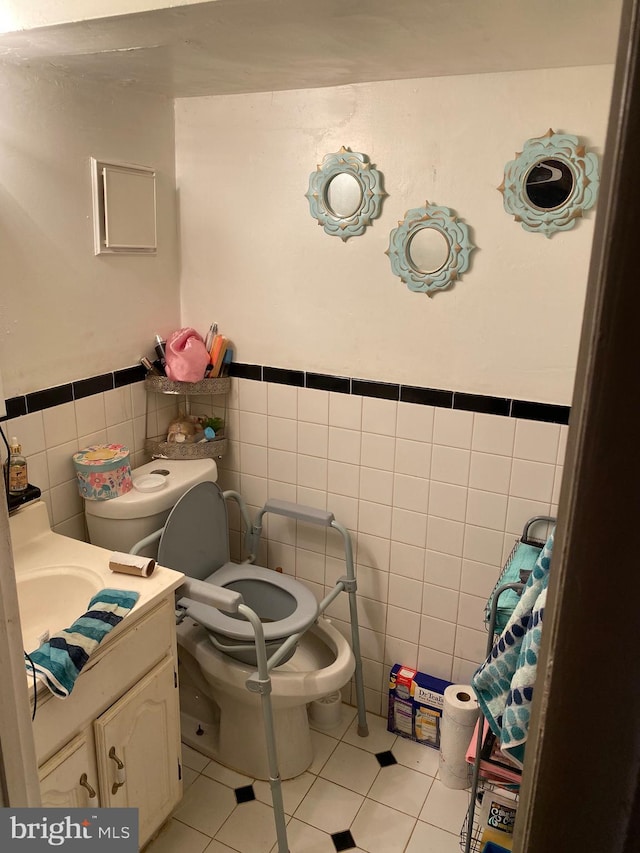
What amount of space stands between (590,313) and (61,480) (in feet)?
5.97

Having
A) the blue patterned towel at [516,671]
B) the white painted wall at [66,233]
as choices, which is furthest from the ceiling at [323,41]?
the blue patterned towel at [516,671]

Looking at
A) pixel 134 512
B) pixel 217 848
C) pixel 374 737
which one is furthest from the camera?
pixel 374 737

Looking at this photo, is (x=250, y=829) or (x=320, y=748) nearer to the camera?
(x=250, y=829)

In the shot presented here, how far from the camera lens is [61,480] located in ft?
6.19

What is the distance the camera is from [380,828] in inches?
73.4

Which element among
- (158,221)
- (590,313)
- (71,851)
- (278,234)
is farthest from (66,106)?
(590,313)

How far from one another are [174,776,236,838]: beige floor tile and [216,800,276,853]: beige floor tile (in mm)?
26

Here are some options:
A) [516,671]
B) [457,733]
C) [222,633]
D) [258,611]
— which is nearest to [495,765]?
[457,733]

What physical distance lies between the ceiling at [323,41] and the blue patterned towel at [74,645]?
1208 mm

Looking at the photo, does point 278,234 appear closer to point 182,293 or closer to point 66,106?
point 182,293

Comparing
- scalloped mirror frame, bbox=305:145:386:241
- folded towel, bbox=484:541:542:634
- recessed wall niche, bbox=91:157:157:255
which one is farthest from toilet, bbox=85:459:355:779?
scalloped mirror frame, bbox=305:145:386:241

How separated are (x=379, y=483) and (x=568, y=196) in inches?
39.5

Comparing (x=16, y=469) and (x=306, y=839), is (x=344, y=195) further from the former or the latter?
(x=306, y=839)

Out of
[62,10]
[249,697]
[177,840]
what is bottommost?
[177,840]
